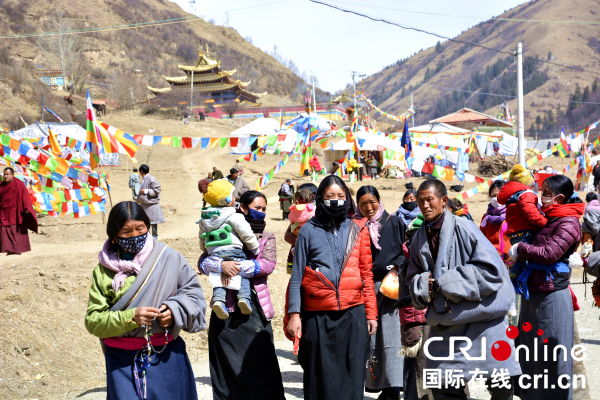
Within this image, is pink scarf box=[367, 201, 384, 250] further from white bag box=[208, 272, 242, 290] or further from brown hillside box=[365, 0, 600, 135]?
brown hillside box=[365, 0, 600, 135]

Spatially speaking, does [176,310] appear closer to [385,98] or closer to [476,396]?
[476,396]

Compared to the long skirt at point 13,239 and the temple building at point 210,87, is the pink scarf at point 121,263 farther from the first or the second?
the temple building at point 210,87

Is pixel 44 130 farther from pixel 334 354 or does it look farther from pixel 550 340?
pixel 550 340

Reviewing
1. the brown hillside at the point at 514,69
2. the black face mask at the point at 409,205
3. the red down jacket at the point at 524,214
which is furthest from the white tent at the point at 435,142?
the brown hillside at the point at 514,69

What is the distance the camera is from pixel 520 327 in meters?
3.83

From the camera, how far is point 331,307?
127 inches

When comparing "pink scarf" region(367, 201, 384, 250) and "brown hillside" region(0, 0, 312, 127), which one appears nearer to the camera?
"pink scarf" region(367, 201, 384, 250)

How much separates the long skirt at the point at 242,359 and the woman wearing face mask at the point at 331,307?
1.25ft

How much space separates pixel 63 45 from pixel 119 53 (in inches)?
508

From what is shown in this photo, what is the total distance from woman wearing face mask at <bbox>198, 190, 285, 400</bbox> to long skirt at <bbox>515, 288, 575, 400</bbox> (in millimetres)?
1736

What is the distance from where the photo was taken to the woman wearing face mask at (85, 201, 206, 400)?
2742 mm

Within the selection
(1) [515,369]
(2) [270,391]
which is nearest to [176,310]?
(2) [270,391]

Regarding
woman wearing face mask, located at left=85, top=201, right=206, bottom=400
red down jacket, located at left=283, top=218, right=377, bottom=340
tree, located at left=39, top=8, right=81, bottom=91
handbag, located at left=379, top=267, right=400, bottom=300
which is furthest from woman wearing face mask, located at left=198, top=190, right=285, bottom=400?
tree, located at left=39, top=8, right=81, bottom=91

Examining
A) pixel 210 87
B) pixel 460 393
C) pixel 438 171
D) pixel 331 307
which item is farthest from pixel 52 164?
pixel 210 87
